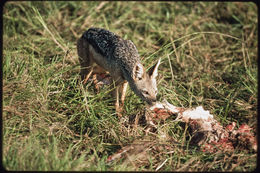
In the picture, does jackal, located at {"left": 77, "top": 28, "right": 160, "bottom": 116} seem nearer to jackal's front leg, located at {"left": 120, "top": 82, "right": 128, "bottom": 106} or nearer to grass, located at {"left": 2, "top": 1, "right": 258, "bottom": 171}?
jackal's front leg, located at {"left": 120, "top": 82, "right": 128, "bottom": 106}

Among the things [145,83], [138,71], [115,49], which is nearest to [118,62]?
[115,49]

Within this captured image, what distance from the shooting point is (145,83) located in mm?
4918

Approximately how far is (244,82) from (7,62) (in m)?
4.20

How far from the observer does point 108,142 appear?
186 inches

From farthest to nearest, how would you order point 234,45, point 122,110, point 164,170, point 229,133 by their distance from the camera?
point 234,45
point 122,110
point 229,133
point 164,170

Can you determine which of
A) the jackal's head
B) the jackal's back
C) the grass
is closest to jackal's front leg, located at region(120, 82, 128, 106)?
the grass

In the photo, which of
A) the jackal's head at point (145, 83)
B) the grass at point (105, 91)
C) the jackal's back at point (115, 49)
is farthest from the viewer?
the jackal's back at point (115, 49)

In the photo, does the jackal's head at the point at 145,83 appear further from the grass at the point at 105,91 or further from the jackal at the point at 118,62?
the grass at the point at 105,91

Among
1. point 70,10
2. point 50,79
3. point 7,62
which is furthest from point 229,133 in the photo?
point 70,10

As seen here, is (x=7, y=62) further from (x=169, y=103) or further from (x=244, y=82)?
(x=244, y=82)

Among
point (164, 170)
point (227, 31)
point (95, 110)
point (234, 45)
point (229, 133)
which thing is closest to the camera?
point (164, 170)

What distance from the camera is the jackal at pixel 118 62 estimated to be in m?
4.92

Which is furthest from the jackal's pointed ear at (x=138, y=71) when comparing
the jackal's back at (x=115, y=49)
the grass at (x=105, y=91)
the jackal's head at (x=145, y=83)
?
the grass at (x=105, y=91)

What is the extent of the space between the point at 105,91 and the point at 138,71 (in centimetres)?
86
